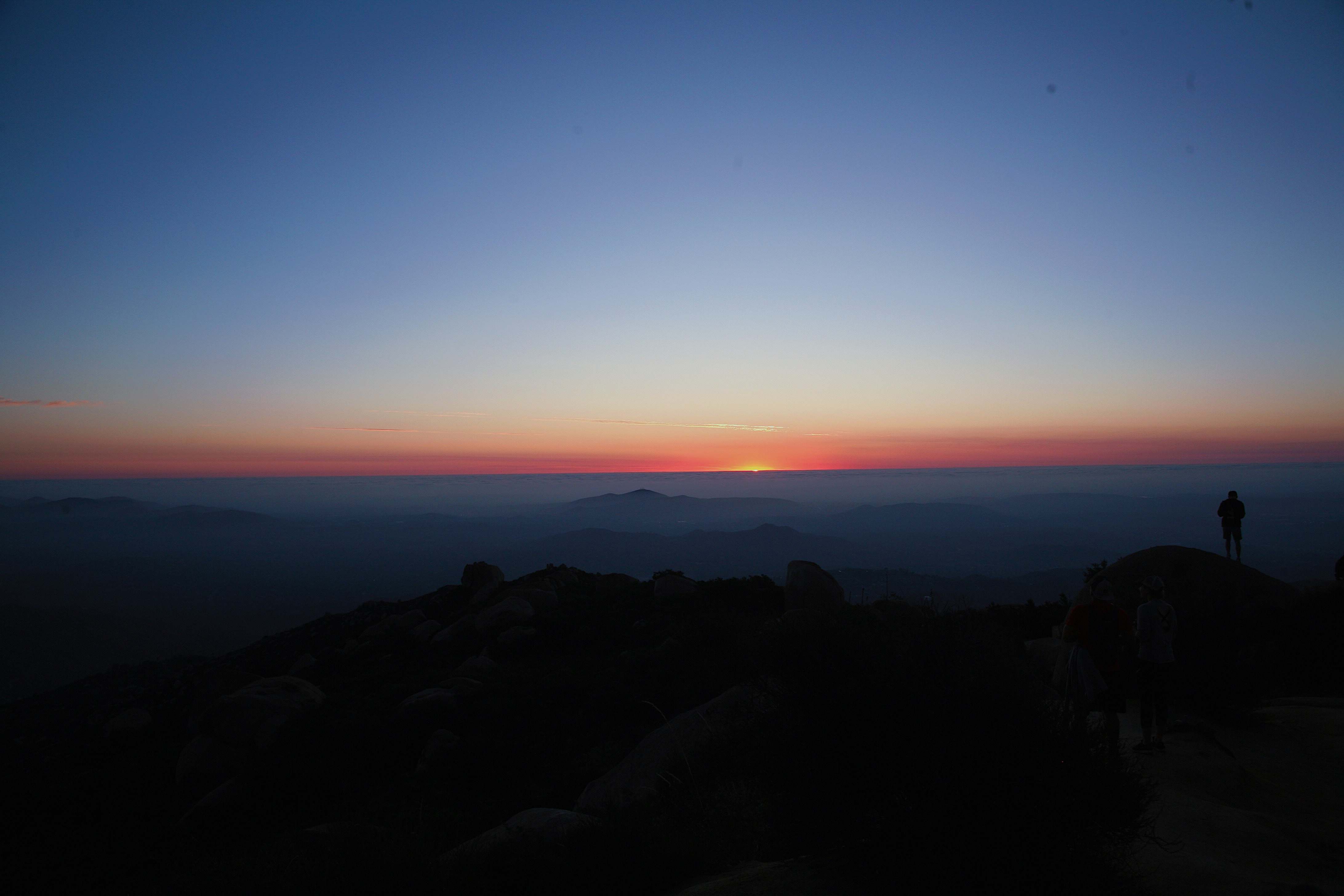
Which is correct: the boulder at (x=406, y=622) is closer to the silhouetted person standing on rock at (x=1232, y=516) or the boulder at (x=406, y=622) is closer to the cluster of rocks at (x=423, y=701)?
the cluster of rocks at (x=423, y=701)

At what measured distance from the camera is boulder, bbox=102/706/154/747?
15641 mm

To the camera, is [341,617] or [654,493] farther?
[654,493]

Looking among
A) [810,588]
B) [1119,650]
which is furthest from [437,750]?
[1119,650]

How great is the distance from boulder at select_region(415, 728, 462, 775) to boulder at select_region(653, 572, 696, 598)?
780 cm

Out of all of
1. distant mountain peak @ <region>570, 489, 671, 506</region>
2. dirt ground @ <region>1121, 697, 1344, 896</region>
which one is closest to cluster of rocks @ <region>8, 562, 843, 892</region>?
dirt ground @ <region>1121, 697, 1344, 896</region>

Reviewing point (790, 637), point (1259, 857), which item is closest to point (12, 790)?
point (790, 637)

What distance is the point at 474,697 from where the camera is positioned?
39.6 feet

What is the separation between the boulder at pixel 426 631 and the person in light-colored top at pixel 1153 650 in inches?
639

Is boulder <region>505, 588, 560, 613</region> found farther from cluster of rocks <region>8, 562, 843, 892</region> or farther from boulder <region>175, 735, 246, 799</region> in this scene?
boulder <region>175, 735, 246, 799</region>

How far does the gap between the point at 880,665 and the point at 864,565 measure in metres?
75.8

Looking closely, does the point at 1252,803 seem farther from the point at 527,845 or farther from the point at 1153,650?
the point at 527,845

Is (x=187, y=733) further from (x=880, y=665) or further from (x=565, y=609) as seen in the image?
(x=880, y=665)

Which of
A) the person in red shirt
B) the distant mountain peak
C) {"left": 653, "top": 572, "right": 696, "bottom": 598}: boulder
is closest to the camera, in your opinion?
the person in red shirt

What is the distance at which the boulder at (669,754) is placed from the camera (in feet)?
22.7
